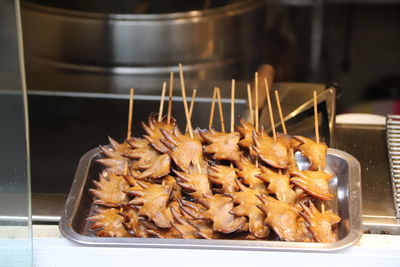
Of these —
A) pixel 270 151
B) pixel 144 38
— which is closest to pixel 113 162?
pixel 270 151

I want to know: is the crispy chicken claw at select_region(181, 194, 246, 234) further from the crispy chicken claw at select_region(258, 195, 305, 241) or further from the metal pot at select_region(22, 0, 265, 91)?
the metal pot at select_region(22, 0, 265, 91)

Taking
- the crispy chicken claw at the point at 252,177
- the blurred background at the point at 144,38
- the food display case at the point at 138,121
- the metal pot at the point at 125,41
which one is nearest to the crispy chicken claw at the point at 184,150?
the crispy chicken claw at the point at 252,177

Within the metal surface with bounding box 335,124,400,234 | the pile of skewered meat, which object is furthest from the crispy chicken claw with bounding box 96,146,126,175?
the metal surface with bounding box 335,124,400,234

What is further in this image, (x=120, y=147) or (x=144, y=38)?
(x=144, y=38)

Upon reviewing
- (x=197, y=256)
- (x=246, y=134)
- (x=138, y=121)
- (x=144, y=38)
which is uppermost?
(x=144, y=38)

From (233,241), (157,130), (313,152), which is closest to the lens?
(233,241)

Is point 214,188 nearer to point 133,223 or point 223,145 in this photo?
point 223,145

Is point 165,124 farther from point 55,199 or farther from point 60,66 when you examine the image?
point 60,66
